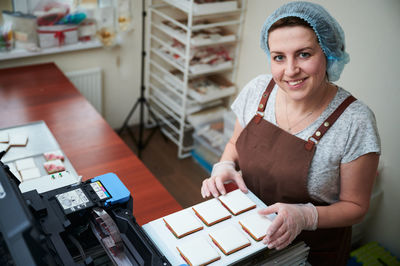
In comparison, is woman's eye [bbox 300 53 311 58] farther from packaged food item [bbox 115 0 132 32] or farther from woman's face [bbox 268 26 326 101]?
packaged food item [bbox 115 0 132 32]

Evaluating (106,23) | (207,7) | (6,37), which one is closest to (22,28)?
(6,37)

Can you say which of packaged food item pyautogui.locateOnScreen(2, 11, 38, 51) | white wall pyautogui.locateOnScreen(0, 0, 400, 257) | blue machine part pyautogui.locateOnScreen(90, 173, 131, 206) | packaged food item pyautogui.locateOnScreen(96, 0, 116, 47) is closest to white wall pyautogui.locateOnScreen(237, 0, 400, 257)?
white wall pyautogui.locateOnScreen(0, 0, 400, 257)

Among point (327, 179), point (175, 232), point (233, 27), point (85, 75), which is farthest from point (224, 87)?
point (175, 232)

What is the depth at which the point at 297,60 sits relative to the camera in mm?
1306

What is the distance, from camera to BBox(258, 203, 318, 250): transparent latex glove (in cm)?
110

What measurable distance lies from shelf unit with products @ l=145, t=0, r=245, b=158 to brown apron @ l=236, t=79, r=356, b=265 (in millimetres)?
1642

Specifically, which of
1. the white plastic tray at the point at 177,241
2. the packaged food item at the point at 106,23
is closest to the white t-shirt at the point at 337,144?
the white plastic tray at the point at 177,241

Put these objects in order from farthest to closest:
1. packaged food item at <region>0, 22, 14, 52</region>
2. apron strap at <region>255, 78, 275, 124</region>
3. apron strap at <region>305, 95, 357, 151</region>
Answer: packaged food item at <region>0, 22, 14, 52</region> → apron strap at <region>255, 78, 275, 124</region> → apron strap at <region>305, 95, 357, 151</region>

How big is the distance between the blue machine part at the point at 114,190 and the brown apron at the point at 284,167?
1.93ft

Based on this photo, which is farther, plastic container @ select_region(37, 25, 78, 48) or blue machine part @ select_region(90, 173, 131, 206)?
plastic container @ select_region(37, 25, 78, 48)

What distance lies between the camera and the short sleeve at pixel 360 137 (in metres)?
1.31

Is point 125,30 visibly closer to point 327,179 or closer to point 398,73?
point 398,73

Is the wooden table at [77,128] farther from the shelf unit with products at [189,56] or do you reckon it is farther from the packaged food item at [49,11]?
the shelf unit with products at [189,56]

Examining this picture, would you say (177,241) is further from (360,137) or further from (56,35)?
(56,35)
